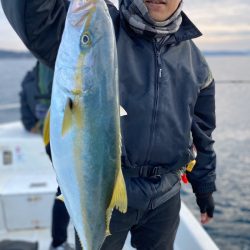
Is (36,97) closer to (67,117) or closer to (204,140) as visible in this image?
(204,140)

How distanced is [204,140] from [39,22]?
1465 mm

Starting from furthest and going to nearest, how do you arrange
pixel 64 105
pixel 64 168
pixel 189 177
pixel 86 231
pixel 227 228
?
pixel 227 228, pixel 189 177, pixel 86 231, pixel 64 168, pixel 64 105

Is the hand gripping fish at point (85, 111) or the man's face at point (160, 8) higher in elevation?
the man's face at point (160, 8)

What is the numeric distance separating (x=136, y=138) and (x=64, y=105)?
2.50 ft

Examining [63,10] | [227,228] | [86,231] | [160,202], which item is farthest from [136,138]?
[227,228]

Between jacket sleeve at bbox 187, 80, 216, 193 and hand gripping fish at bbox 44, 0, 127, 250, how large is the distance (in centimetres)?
111

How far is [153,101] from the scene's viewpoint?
2.24 meters

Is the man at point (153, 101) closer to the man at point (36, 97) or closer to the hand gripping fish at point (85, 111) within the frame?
the hand gripping fish at point (85, 111)

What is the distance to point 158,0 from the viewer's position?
2250 millimetres

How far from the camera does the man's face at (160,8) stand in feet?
7.39

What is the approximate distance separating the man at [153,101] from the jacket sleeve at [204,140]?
0.11 meters

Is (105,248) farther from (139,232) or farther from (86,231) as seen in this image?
(86,231)

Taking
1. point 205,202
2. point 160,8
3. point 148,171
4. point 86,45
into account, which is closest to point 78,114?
point 86,45

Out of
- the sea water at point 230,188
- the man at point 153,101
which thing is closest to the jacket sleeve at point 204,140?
the man at point 153,101
